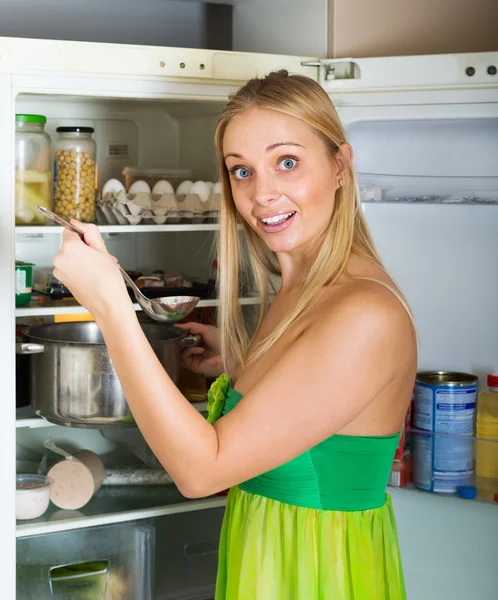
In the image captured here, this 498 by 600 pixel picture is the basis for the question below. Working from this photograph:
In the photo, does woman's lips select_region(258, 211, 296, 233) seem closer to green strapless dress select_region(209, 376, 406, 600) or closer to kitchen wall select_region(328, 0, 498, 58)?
green strapless dress select_region(209, 376, 406, 600)

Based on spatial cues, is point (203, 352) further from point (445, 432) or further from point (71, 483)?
point (445, 432)

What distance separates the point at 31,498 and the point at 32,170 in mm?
684

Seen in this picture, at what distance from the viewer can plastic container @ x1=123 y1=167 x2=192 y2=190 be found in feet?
6.57

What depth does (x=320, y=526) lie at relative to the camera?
1.31 meters

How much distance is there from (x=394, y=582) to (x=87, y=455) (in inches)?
32.7

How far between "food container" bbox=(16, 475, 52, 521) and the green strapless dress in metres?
0.60

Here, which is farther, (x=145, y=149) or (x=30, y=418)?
(x=145, y=149)

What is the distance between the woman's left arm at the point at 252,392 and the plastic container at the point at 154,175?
828mm

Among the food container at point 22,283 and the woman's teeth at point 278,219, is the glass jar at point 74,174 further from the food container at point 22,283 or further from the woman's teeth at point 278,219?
the woman's teeth at point 278,219

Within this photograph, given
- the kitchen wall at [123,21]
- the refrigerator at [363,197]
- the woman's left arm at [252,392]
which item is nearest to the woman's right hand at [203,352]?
the refrigerator at [363,197]

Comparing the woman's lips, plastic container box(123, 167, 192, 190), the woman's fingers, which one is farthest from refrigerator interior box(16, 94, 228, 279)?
the woman's fingers

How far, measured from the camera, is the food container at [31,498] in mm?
1788

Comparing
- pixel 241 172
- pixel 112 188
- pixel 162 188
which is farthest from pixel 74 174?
pixel 241 172

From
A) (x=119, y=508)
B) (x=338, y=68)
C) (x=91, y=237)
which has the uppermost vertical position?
(x=338, y=68)
